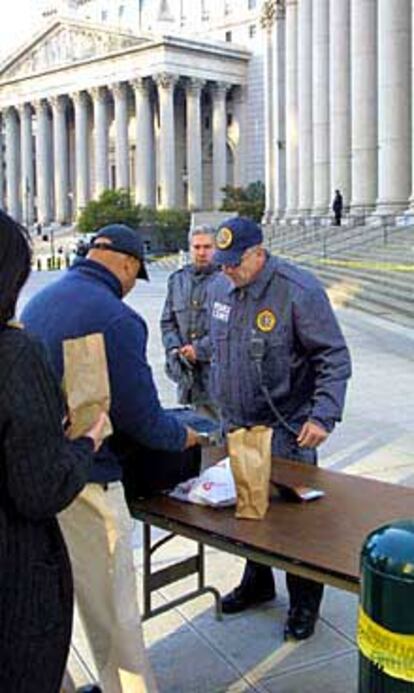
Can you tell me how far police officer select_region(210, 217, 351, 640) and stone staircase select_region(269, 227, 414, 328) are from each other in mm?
14928

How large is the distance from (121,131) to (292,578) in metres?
84.9

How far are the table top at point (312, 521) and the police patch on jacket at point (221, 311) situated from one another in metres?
0.89

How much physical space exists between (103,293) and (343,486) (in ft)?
4.45

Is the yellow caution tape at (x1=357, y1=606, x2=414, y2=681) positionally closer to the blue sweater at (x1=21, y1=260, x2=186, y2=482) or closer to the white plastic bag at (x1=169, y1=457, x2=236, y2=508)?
the blue sweater at (x1=21, y1=260, x2=186, y2=482)

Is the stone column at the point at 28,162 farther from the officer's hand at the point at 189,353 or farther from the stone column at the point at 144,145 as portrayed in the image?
the officer's hand at the point at 189,353

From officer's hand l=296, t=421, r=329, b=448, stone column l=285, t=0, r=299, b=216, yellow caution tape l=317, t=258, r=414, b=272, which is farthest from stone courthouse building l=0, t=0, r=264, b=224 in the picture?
officer's hand l=296, t=421, r=329, b=448

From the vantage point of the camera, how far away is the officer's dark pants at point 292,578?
4676mm

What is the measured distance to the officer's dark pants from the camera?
15.3 feet

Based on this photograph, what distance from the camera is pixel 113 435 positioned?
11.9ft

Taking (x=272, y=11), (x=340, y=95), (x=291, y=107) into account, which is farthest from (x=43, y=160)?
(x=340, y=95)

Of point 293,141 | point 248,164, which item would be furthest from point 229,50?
point 293,141

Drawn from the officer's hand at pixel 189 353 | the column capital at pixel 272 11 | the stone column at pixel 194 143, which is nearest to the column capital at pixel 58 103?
the stone column at pixel 194 143

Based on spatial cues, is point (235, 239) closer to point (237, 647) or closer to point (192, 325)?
point (237, 647)

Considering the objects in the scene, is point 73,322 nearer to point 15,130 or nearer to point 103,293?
point 103,293
